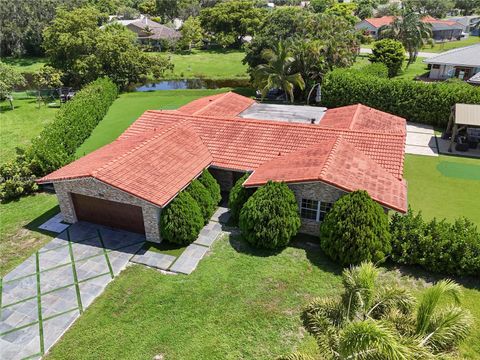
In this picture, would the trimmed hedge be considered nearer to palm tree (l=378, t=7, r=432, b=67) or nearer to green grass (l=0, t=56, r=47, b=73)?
green grass (l=0, t=56, r=47, b=73)

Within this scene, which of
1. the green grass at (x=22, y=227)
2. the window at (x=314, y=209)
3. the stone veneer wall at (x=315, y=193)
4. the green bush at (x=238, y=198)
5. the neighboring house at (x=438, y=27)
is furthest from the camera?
the neighboring house at (x=438, y=27)

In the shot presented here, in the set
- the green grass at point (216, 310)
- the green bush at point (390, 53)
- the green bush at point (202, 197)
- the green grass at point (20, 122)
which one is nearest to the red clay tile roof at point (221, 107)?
the green bush at point (202, 197)

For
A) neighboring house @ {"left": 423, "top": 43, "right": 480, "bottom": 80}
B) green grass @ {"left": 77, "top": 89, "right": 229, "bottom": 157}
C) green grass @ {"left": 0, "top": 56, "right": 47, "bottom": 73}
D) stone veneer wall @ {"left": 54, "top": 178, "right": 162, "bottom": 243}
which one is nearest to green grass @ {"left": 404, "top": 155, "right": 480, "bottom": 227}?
stone veneer wall @ {"left": 54, "top": 178, "right": 162, "bottom": 243}

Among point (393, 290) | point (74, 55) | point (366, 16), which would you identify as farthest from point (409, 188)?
point (366, 16)

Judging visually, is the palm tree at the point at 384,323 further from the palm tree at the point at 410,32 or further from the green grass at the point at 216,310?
the palm tree at the point at 410,32

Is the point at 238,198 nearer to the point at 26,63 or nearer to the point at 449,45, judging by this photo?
the point at 26,63
